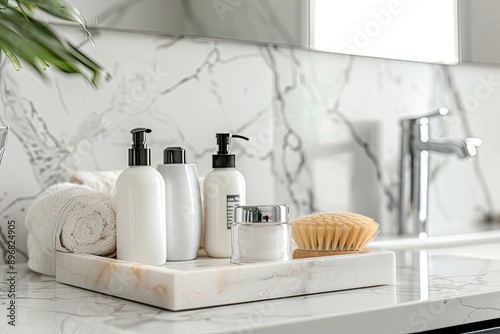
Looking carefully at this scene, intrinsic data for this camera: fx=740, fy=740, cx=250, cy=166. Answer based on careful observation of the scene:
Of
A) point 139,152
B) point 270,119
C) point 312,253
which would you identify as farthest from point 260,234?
point 270,119

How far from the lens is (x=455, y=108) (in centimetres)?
182

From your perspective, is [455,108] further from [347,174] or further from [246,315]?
[246,315]

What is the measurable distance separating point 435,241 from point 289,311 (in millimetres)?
879

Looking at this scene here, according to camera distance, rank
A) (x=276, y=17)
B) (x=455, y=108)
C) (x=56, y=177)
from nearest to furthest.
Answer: (x=56, y=177)
(x=276, y=17)
(x=455, y=108)

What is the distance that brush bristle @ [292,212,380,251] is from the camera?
3.30 feet

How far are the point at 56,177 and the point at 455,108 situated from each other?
1011 mm

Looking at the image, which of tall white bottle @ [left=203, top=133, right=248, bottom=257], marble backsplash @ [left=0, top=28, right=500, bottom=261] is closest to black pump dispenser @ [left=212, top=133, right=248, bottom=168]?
tall white bottle @ [left=203, top=133, right=248, bottom=257]

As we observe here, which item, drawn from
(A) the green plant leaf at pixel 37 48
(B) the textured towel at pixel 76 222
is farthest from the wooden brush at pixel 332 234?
(A) the green plant leaf at pixel 37 48

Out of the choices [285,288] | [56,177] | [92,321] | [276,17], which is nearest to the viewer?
[92,321]

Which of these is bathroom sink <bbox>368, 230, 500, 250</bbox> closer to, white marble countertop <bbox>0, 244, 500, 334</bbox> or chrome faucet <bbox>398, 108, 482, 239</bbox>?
chrome faucet <bbox>398, 108, 482, 239</bbox>

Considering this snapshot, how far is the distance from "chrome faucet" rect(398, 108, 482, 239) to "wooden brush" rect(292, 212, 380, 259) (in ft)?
Answer: 2.19

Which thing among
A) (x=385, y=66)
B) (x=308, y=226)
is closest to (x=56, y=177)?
(x=308, y=226)

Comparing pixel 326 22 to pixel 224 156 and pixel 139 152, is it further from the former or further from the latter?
pixel 139 152

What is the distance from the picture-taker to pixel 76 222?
1066 mm
